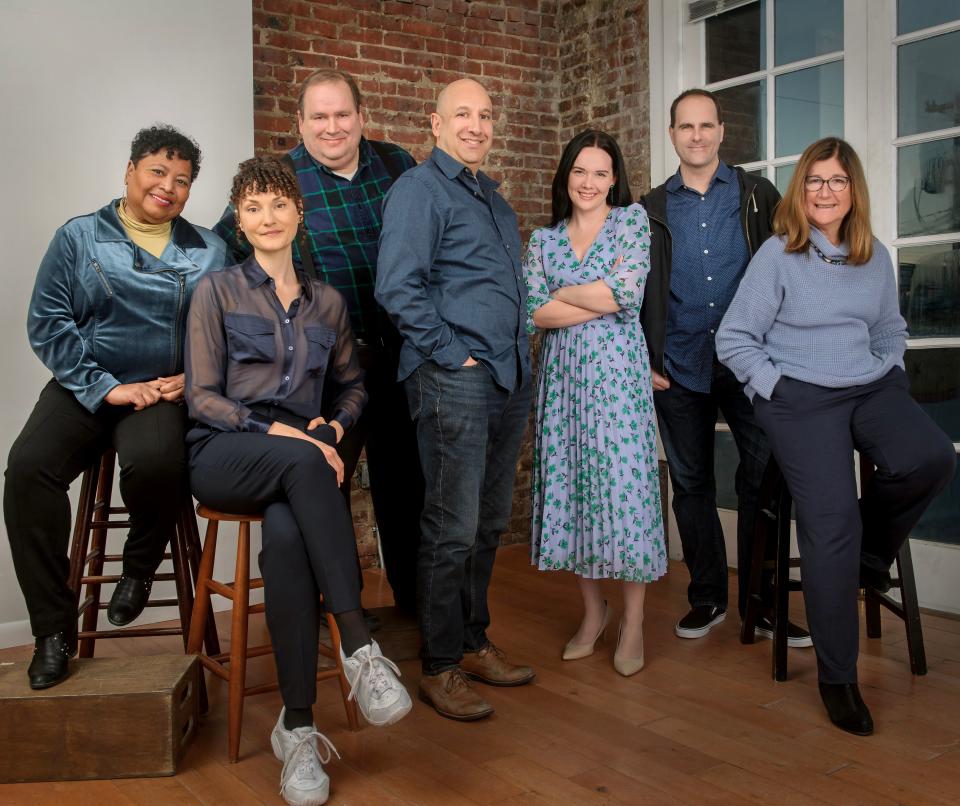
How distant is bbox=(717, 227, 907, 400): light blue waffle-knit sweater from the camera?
296 centimetres

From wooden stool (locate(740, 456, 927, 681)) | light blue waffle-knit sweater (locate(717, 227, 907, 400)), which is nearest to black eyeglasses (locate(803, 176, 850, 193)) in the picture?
light blue waffle-knit sweater (locate(717, 227, 907, 400))

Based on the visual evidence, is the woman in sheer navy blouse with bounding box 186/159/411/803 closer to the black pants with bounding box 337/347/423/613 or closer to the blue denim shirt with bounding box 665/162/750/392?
the black pants with bounding box 337/347/423/613

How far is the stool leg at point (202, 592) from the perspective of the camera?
2734 millimetres

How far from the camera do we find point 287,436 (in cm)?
259

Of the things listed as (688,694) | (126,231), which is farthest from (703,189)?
(126,231)

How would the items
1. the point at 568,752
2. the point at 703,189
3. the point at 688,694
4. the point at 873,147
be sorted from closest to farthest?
the point at 568,752
the point at 688,694
the point at 703,189
the point at 873,147

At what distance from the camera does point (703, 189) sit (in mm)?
3525

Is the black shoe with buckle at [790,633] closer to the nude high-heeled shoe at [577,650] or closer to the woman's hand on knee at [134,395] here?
the nude high-heeled shoe at [577,650]

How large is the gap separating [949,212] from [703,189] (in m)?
0.97

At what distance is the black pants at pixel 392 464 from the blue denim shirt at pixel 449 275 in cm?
37

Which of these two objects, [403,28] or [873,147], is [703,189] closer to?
[873,147]

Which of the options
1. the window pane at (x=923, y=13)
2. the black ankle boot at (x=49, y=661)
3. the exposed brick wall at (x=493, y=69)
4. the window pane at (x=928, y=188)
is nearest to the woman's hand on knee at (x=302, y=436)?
the black ankle boot at (x=49, y=661)

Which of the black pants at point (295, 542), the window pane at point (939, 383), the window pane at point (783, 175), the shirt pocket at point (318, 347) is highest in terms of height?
the window pane at point (783, 175)

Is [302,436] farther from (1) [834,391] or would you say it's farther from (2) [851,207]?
(2) [851,207]
